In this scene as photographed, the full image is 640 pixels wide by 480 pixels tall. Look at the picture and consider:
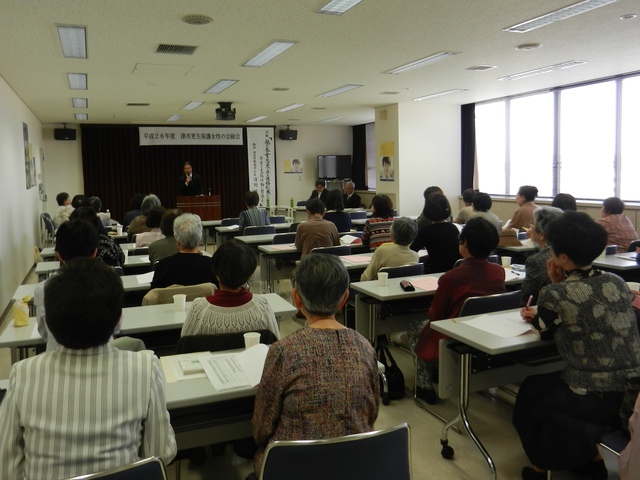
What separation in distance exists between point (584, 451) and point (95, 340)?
6.50 ft

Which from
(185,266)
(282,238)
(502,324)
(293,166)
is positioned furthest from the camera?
(293,166)

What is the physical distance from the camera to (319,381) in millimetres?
1640

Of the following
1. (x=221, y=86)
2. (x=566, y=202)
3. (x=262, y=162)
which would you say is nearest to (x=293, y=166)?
(x=262, y=162)

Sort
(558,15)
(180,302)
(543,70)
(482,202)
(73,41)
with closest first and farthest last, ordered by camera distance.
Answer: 1. (180,302)
2. (558,15)
3. (73,41)
4. (482,202)
5. (543,70)

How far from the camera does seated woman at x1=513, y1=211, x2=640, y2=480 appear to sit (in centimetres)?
227

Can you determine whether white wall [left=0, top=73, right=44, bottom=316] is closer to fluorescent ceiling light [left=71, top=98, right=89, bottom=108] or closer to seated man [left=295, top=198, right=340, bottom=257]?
fluorescent ceiling light [left=71, top=98, right=89, bottom=108]

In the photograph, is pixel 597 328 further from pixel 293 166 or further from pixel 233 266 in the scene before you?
pixel 293 166

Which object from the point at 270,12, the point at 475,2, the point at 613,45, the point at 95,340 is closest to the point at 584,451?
the point at 95,340

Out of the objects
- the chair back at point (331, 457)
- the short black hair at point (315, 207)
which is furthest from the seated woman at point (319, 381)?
the short black hair at point (315, 207)

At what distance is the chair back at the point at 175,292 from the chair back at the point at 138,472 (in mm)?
1896

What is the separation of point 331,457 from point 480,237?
199 centimetres

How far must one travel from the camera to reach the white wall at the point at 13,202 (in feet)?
22.0

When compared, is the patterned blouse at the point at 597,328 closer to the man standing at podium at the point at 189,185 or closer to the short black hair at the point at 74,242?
the short black hair at the point at 74,242

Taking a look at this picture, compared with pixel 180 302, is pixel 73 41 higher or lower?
higher
